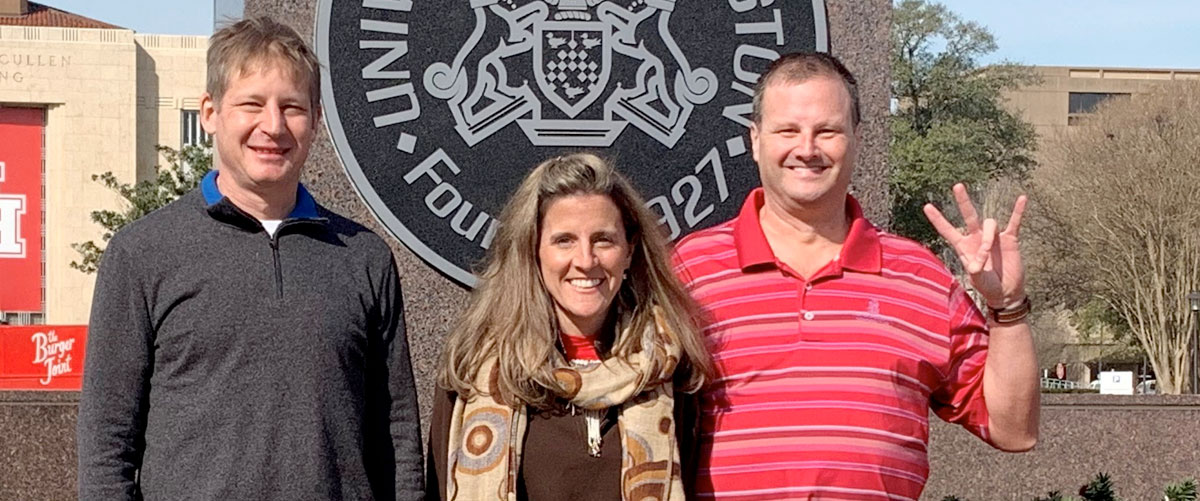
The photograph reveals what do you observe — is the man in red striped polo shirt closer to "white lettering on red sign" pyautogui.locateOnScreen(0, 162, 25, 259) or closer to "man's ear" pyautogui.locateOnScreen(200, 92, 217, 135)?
"man's ear" pyautogui.locateOnScreen(200, 92, 217, 135)

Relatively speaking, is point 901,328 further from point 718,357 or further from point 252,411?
point 252,411

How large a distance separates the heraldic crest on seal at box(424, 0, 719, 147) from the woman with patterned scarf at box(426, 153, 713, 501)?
1531 millimetres

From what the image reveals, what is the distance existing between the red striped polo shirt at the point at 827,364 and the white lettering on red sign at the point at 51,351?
18812 mm

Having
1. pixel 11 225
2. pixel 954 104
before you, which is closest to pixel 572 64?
pixel 954 104

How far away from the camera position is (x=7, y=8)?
59.7 m

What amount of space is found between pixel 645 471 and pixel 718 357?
0.27 m

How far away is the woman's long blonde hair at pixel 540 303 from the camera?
3096 mm

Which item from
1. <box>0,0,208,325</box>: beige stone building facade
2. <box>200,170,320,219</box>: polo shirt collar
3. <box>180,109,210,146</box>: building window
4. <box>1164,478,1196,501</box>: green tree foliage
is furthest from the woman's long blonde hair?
<box>180,109,210,146</box>: building window

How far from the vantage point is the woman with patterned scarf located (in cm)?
307

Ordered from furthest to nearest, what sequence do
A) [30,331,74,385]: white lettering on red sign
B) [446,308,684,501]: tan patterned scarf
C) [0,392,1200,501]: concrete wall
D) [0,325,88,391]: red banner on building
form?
[30,331,74,385]: white lettering on red sign
[0,325,88,391]: red banner on building
[0,392,1200,501]: concrete wall
[446,308,684,501]: tan patterned scarf

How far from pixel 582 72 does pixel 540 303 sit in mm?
1739

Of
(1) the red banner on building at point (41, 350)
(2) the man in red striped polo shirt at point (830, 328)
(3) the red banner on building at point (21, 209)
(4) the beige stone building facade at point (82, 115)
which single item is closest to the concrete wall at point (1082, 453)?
(2) the man in red striped polo shirt at point (830, 328)

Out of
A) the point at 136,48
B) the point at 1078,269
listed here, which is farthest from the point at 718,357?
the point at 136,48

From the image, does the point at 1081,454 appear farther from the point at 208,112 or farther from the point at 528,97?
Answer: the point at 208,112
